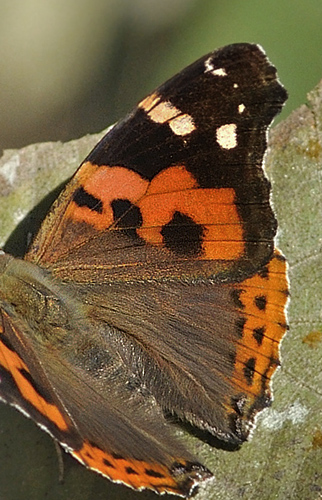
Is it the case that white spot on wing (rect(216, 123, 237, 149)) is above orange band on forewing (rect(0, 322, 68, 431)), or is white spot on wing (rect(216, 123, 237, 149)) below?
above

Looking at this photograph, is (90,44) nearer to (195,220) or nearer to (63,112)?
(63,112)

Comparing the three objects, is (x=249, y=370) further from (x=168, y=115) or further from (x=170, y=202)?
(x=168, y=115)

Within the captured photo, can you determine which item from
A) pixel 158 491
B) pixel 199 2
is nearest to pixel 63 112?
pixel 199 2

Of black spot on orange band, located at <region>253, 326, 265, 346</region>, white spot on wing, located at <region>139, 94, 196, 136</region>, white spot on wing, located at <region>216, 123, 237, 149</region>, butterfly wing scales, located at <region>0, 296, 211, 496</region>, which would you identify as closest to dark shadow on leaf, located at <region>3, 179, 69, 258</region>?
butterfly wing scales, located at <region>0, 296, 211, 496</region>

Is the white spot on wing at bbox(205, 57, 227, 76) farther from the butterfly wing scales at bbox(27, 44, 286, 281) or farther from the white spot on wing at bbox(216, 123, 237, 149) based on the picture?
the white spot on wing at bbox(216, 123, 237, 149)

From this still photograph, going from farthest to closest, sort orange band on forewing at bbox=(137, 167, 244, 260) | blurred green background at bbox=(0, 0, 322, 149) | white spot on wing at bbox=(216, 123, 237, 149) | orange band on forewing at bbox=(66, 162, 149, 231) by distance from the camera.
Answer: blurred green background at bbox=(0, 0, 322, 149) → orange band on forewing at bbox=(66, 162, 149, 231) → orange band on forewing at bbox=(137, 167, 244, 260) → white spot on wing at bbox=(216, 123, 237, 149)

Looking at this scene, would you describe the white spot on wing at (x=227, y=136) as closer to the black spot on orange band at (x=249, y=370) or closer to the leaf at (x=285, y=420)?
the leaf at (x=285, y=420)
